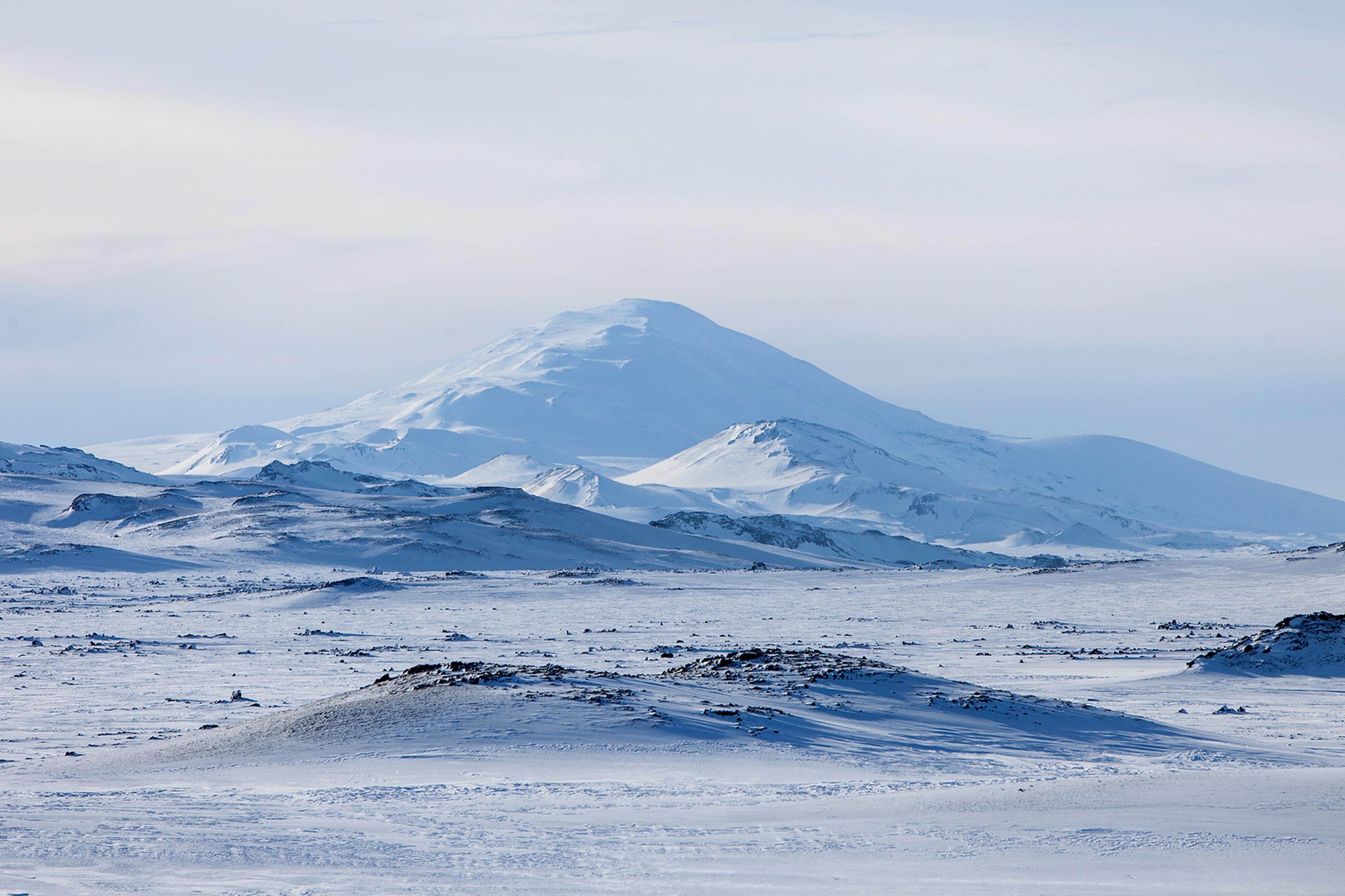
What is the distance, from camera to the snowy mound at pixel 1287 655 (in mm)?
21391

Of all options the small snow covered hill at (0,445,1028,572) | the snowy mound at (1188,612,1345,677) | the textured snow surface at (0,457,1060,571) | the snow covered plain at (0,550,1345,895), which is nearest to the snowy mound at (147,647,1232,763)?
the snow covered plain at (0,550,1345,895)

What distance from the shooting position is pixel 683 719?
1327 cm

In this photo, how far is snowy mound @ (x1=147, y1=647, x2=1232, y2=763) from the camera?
12461 mm

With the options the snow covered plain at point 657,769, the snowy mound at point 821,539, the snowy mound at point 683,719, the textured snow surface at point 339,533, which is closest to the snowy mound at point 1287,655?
the snow covered plain at point 657,769

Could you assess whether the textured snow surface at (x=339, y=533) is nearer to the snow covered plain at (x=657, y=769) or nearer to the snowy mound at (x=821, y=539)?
the snowy mound at (x=821, y=539)

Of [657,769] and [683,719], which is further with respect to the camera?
[683,719]

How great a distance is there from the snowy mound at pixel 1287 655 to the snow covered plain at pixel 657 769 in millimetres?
295

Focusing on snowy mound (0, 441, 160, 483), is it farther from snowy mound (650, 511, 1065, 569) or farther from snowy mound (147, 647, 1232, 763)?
snowy mound (147, 647, 1232, 763)

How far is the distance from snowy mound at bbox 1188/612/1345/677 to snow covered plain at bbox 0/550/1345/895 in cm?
29

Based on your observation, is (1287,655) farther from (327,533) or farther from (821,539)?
(821,539)

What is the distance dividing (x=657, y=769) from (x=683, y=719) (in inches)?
70.1

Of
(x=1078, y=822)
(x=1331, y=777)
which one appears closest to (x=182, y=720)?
(x=1078, y=822)

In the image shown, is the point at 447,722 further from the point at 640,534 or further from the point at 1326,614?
the point at 640,534

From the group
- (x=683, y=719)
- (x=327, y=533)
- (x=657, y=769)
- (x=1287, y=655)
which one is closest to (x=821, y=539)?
(x=327, y=533)
